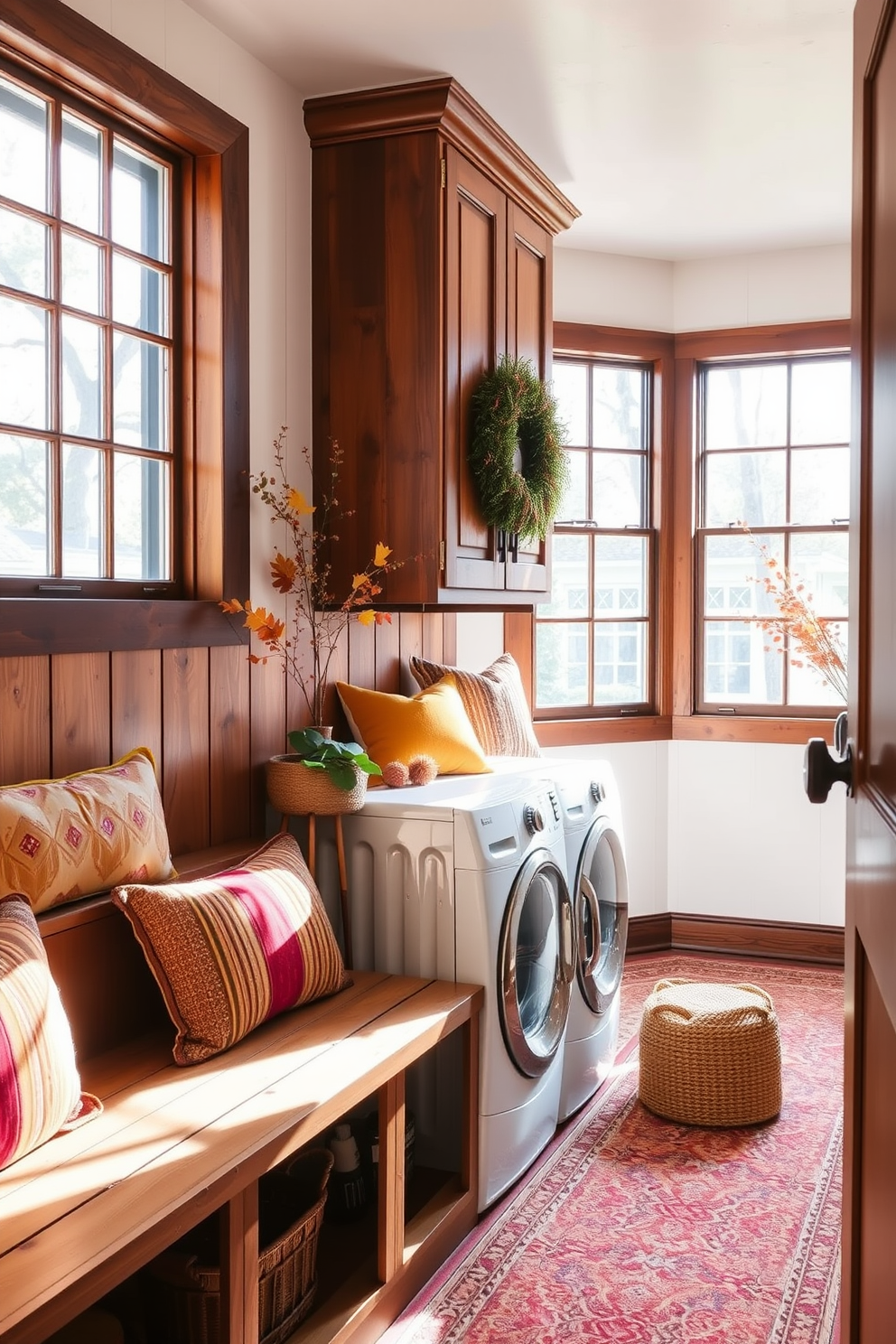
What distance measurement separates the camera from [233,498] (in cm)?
276

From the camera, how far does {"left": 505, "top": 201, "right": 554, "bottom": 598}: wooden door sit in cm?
350

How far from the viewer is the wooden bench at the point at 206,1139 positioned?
60.0 inches

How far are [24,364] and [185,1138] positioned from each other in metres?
1.46

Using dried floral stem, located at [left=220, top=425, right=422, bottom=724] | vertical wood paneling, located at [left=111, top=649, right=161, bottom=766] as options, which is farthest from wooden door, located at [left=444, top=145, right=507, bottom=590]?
vertical wood paneling, located at [left=111, top=649, right=161, bottom=766]

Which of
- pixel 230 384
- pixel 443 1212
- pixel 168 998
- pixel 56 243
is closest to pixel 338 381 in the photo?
pixel 230 384

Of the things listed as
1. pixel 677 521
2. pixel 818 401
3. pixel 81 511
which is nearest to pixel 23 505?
pixel 81 511

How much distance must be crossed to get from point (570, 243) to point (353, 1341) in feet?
12.4

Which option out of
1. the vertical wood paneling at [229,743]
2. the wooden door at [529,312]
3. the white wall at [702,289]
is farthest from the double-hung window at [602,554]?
the vertical wood paneling at [229,743]

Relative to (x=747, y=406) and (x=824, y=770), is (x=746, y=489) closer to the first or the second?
(x=747, y=406)

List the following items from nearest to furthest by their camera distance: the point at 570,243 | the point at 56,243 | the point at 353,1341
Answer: the point at 353,1341
the point at 56,243
the point at 570,243

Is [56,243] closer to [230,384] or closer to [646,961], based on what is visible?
[230,384]

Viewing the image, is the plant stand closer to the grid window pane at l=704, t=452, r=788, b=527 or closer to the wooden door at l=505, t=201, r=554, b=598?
the wooden door at l=505, t=201, r=554, b=598

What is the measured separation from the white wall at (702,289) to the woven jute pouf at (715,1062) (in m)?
2.72

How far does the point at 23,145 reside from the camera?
224 centimetres
